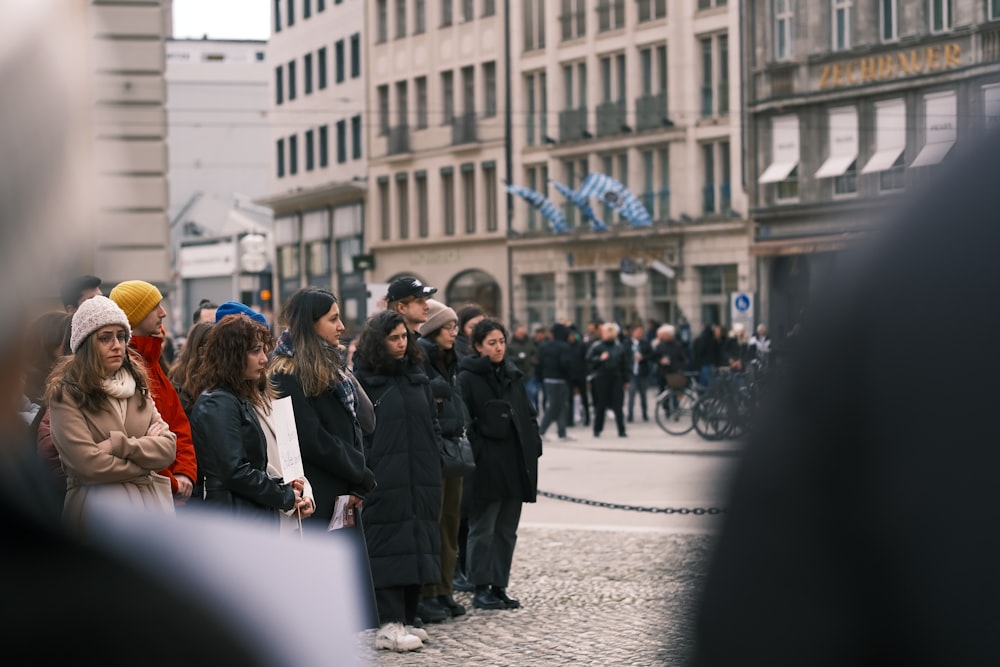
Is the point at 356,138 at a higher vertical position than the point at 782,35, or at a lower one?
lower

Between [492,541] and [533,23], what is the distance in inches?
1920

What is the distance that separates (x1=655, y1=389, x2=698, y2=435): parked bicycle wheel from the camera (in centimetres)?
2616

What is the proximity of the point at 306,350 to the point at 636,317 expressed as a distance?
42364 mm

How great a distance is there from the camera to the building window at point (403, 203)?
208 feet

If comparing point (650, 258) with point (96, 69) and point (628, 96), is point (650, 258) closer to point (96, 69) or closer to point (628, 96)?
point (628, 96)

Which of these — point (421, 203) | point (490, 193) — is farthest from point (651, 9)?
point (421, 203)

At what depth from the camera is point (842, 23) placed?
4434cm

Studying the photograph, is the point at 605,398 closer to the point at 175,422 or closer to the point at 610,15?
the point at 175,422

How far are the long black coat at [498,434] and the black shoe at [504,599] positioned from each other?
50cm

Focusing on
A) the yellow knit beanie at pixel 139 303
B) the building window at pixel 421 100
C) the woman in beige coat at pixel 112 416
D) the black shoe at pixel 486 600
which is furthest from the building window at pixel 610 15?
the woman in beige coat at pixel 112 416

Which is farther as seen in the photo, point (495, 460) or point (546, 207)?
point (546, 207)

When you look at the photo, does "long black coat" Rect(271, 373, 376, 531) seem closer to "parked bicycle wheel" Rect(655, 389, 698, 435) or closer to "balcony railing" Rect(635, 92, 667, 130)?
"parked bicycle wheel" Rect(655, 389, 698, 435)

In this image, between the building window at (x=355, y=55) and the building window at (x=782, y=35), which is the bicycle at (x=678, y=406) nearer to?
the building window at (x=782, y=35)

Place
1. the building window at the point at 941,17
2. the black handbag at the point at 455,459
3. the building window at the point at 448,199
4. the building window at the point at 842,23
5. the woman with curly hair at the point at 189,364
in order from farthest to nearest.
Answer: the building window at the point at 448,199, the building window at the point at 842,23, the building window at the point at 941,17, the black handbag at the point at 455,459, the woman with curly hair at the point at 189,364
